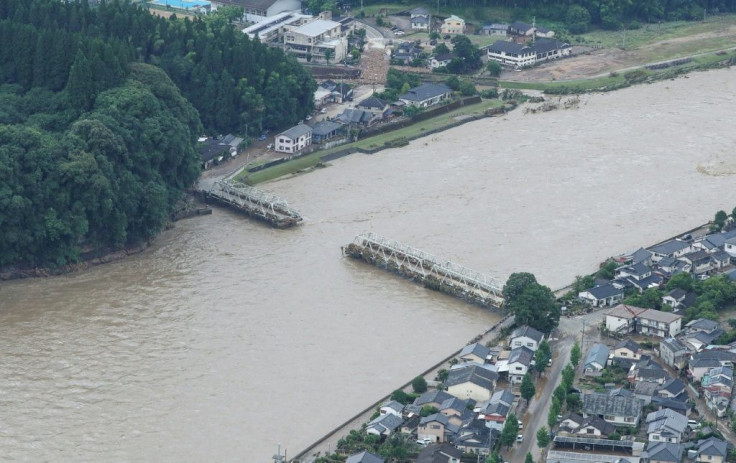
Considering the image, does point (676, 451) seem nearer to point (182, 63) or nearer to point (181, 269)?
point (181, 269)

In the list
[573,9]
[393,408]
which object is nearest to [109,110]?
[393,408]

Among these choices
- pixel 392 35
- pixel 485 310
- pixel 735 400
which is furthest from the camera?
pixel 392 35

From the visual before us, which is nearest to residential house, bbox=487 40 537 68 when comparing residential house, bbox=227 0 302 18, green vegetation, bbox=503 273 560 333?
residential house, bbox=227 0 302 18

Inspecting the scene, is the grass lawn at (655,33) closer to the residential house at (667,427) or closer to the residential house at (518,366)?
the residential house at (518,366)

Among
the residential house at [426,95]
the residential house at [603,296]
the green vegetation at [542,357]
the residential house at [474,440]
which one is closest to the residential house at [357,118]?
the residential house at [426,95]

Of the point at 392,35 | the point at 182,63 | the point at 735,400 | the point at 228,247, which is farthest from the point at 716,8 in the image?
the point at 735,400

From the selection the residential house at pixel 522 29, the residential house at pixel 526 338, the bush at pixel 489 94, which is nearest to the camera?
the residential house at pixel 526 338
